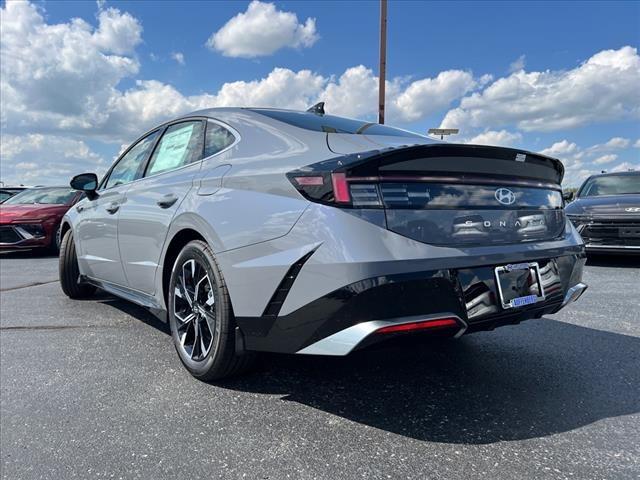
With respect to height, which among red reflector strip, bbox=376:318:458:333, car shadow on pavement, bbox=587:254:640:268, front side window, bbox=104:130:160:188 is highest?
front side window, bbox=104:130:160:188

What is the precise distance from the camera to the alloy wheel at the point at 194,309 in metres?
2.62

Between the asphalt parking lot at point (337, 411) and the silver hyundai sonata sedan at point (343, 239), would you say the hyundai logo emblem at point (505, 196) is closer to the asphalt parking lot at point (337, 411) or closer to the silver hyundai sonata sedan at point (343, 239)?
the silver hyundai sonata sedan at point (343, 239)

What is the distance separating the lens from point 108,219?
152 inches

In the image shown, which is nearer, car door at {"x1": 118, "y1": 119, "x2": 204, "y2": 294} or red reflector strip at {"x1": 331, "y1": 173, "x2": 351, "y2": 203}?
red reflector strip at {"x1": 331, "y1": 173, "x2": 351, "y2": 203}

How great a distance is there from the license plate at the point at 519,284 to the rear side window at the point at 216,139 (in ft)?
5.09

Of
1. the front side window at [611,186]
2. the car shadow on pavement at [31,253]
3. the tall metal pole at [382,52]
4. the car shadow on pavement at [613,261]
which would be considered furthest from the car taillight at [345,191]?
the tall metal pole at [382,52]

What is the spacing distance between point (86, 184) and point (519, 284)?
3745 millimetres

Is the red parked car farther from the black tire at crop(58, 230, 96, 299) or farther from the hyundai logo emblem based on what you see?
the hyundai logo emblem

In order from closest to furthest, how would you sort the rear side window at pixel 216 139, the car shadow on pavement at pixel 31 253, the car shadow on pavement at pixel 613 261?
the rear side window at pixel 216 139 < the car shadow on pavement at pixel 613 261 < the car shadow on pavement at pixel 31 253

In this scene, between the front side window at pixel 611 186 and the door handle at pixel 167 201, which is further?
the front side window at pixel 611 186

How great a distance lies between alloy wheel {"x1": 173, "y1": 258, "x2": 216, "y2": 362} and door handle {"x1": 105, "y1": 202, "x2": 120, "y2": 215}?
1193 millimetres

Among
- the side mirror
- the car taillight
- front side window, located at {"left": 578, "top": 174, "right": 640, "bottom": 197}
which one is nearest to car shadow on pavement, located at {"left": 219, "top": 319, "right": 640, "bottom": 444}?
the car taillight

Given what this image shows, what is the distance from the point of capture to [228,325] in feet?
7.91

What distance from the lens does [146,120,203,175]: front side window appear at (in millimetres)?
3037
